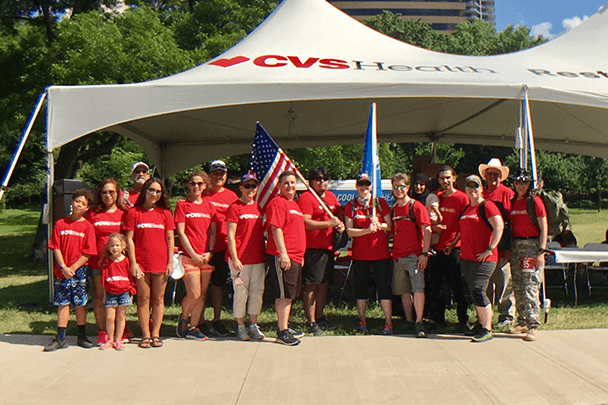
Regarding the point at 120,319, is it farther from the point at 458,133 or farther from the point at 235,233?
the point at 458,133

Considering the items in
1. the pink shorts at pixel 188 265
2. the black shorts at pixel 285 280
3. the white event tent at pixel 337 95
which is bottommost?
the black shorts at pixel 285 280

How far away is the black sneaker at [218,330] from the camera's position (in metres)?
5.88

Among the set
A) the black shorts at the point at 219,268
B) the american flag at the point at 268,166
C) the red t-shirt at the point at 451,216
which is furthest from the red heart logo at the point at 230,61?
the red t-shirt at the point at 451,216

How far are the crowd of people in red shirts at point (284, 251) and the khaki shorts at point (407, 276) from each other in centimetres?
1

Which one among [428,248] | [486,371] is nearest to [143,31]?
[428,248]

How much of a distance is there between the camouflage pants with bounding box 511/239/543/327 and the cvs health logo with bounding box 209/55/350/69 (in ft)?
11.9

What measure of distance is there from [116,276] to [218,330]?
1.32 m

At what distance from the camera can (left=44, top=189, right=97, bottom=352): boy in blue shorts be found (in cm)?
525

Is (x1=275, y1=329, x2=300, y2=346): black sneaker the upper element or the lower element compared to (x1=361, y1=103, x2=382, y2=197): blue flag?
lower

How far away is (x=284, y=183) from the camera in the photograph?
218 inches

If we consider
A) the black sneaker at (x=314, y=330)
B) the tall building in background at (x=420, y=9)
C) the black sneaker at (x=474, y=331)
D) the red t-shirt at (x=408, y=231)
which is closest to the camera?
the black sneaker at (x=474, y=331)

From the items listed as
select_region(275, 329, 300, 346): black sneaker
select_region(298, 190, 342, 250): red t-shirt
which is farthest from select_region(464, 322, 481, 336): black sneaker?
select_region(275, 329, 300, 346): black sneaker

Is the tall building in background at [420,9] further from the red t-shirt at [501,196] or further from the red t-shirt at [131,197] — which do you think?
the red t-shirt at [131,197]

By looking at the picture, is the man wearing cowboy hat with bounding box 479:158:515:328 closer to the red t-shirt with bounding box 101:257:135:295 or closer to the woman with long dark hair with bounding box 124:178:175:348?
the woman with long dark hair with bounding box 124:178:175:348
